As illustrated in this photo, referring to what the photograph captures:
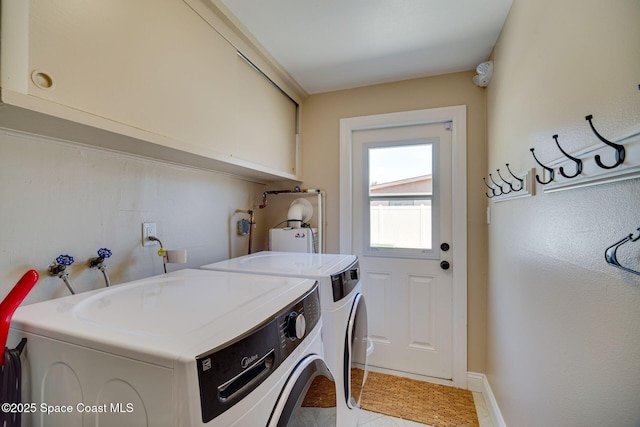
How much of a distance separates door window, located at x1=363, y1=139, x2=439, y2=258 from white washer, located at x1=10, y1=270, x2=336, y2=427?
1429mm

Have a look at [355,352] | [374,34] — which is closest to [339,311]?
[355,352]

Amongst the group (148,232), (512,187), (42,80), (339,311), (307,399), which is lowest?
(307,399)

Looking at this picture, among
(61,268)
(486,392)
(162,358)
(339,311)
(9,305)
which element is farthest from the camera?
(486,392)

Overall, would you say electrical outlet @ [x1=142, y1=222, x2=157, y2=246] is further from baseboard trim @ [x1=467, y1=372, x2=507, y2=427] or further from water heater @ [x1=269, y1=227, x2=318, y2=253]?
baseboard trim @ [x1=467, y1=372, x2=507, y2=427]

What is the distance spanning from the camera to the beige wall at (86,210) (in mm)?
848

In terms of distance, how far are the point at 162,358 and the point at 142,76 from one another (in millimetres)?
1015

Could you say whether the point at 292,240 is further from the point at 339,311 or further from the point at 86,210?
the point at 86,210

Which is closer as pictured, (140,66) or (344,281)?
(140,66)

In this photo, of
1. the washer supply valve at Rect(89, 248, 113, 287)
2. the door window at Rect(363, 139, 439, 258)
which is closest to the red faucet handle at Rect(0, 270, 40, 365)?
the washer supply valve at Rect(89, 248, 113, 287)

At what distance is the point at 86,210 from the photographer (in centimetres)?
103

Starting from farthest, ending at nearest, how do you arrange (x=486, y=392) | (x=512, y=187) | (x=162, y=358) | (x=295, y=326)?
(x=486, y=392), (x=512, y=187), (x=295, y=326), (x=162, y=358)

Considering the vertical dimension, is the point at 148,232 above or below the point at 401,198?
below

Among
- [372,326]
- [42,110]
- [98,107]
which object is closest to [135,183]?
[98,107]

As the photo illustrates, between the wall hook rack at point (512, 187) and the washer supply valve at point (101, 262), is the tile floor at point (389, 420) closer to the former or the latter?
the wall hook rack at point (512, 187)
